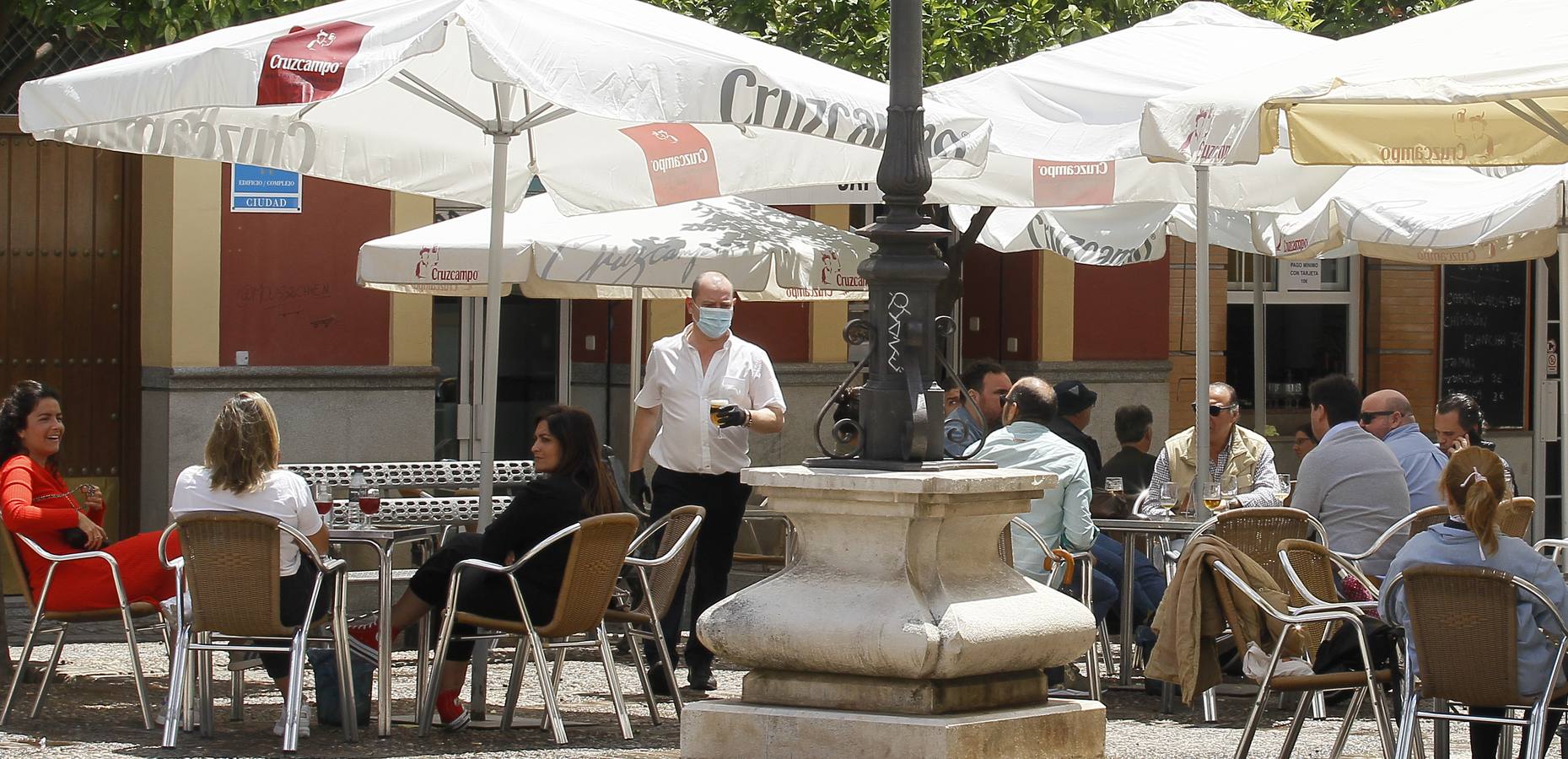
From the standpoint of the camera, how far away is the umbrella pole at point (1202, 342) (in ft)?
28.5

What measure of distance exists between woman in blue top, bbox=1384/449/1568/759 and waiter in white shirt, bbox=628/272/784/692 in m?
3.17

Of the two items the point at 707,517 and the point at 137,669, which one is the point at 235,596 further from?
the point at 707,517

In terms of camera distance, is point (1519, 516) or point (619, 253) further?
point (619, 253)

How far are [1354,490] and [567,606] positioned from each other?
10.6 feet

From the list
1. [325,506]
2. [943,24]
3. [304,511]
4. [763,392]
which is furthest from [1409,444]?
[943,24]

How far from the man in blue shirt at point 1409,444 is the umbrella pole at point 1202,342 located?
0.74m

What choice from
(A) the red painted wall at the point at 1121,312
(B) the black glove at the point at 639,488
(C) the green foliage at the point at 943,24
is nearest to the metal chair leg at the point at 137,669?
(B) the black glove at the point at 639,488

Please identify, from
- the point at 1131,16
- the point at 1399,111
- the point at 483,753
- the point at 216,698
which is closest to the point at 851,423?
the point at 483,753

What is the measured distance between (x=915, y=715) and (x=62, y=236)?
893 centimetres

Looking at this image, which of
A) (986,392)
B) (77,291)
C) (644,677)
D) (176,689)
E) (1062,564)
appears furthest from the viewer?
(77,291)

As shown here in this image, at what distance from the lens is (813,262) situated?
11.4 metres

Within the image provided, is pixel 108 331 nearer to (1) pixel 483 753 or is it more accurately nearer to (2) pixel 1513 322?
(1) pixel 483 753

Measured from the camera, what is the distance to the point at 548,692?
7.32 metres

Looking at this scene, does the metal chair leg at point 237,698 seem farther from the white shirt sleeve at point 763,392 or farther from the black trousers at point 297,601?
the white shirt sleeve at point 763,392
